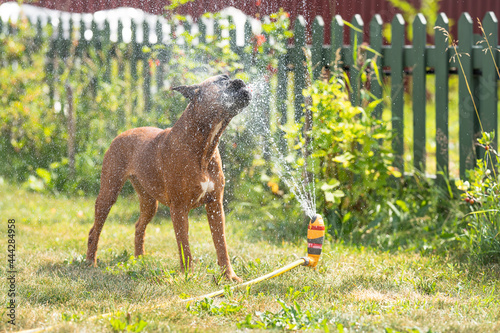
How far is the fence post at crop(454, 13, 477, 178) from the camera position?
13.9ft

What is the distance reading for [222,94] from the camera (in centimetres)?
264

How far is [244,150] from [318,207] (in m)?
1.02

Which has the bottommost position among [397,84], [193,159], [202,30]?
[193,159]

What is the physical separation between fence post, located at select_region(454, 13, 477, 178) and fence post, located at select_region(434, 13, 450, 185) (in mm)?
120

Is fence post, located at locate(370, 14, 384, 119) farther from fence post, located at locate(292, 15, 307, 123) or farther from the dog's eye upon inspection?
the dog's eye

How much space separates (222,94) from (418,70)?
250 centimetres

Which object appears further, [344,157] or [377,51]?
[377,51]

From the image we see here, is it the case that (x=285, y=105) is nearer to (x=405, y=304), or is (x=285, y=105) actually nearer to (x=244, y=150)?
(x=244, y=150)

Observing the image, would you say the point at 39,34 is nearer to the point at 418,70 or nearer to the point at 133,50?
the point at 133,50

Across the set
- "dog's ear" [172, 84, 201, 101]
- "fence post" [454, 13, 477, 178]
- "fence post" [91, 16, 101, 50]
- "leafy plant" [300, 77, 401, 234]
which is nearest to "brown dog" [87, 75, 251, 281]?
"dog's ear" [172, 84, 201, 101]

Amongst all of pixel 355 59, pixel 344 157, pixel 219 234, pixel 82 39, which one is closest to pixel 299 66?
pixel 355 59

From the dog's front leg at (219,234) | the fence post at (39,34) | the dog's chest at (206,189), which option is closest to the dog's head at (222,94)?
the dog's chest at (206,189)

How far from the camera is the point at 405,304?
247 centimetres

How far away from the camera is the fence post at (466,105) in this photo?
425cm
